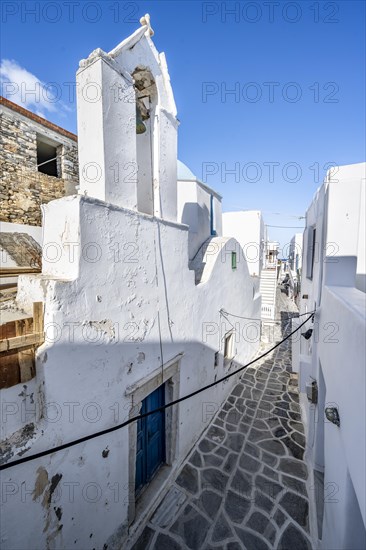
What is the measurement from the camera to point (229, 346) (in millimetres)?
7699

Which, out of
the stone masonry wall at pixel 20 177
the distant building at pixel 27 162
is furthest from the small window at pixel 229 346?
the stone masonry wall at pixel 20 177

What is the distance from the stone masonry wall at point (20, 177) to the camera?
7.87m

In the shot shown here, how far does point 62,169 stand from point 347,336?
10750 millimetres

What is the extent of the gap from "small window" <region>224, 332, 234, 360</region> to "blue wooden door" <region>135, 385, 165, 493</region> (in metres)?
3.12

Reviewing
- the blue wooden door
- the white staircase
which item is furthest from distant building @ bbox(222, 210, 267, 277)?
the blue wooden door

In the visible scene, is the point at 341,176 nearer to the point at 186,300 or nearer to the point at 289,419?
the point at 186,300

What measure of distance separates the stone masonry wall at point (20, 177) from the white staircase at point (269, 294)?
12908 mm

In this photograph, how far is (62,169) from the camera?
31.9 feet

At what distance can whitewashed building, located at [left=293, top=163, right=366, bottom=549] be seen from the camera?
2.06 metres

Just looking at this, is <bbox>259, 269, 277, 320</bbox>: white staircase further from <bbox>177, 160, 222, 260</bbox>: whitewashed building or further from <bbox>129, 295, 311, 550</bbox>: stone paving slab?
<bbox>129, 295, 311, 550</bbox>: stone paving slab

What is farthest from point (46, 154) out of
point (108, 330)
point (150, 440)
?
point (150, 440)

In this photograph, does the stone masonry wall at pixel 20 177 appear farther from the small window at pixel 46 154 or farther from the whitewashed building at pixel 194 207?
the whitewashed building at pixel 194 207

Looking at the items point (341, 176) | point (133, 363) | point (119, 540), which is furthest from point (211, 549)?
point (341, 176)

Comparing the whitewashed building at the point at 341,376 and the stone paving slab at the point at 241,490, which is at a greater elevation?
the whitewashed building at the point at 341,376
